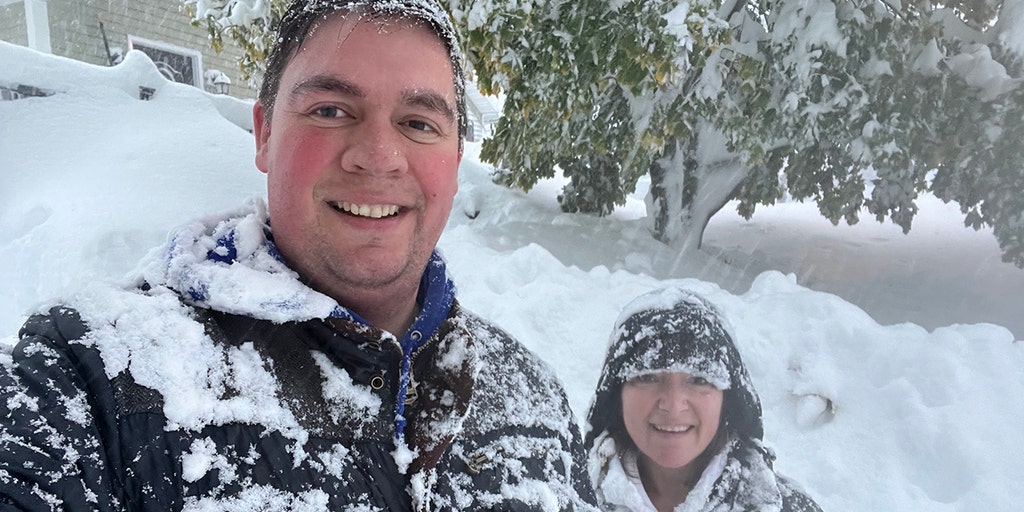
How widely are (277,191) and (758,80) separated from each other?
5.12 m

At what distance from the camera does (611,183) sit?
8750 mm

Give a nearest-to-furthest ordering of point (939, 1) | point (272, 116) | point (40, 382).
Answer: point (40, 382) → point (272, 116) → point (939, 1)

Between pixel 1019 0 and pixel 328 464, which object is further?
pixel 1019 0

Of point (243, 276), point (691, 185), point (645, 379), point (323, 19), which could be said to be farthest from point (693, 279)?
point (243, 276)

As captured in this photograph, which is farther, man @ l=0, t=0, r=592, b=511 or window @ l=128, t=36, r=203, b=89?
window @ l=128, t=36, r=203, b=89

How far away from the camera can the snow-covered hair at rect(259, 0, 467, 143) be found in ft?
4.19

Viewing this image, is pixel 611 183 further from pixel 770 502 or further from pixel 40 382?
pixel 40 382

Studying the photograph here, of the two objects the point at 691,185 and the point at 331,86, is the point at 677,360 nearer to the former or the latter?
the point at 331,86

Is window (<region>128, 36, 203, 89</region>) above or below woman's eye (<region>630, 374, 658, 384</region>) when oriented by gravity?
below

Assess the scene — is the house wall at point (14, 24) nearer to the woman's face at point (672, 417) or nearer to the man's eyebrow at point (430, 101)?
the woman's face at point (672, 417)

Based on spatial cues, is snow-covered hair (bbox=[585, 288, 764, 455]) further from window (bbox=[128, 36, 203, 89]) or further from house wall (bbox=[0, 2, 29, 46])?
house wall (bbox=[0, 2, 29, 46])

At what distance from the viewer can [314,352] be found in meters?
1.12

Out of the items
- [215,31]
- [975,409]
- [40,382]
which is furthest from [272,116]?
[215,31]

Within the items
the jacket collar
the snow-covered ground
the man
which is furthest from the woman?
the jacket collar
